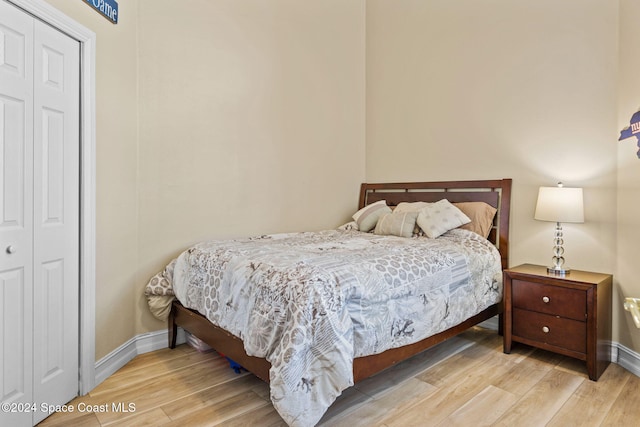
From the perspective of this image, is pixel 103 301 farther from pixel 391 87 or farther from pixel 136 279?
pixel 391 87

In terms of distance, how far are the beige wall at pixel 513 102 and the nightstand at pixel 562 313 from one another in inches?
11.1

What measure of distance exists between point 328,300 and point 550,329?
175 cm

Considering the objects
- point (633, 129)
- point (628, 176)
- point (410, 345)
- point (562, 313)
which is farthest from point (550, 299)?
point (633, 129)

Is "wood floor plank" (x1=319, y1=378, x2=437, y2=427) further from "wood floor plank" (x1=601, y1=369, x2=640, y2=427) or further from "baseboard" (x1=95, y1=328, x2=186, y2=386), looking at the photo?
"baseboard" (x1=95, y1=328, x2=186, y2=386)

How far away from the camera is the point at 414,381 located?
2.22 metres

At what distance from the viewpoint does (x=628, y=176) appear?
7.77 ft

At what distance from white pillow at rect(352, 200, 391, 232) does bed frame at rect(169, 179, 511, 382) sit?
0.33 meters

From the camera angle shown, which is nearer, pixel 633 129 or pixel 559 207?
pixel 633 129

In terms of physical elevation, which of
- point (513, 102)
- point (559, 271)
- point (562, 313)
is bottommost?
point (562, 313)

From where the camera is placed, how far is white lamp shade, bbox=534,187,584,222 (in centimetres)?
242

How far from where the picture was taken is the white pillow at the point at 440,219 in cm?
300

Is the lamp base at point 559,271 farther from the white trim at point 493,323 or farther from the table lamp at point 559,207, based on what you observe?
the white trim at point 493,323

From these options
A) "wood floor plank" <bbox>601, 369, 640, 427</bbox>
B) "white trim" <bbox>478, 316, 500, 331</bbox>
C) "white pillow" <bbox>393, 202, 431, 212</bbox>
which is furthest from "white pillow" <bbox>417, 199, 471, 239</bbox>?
"wood floor plank" <bbox>601, 369, 640, 427</bbox>

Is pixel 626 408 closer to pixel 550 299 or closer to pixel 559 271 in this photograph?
pixel 550 299
